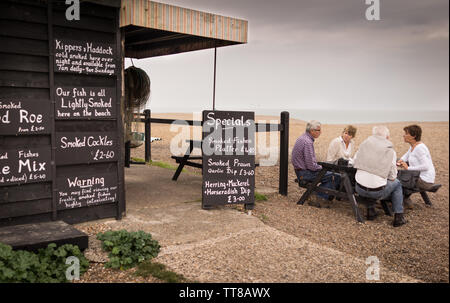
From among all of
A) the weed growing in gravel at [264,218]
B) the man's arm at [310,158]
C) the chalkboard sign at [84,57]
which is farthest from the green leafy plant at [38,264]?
the man's arm at [310,158]

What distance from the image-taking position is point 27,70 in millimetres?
4730

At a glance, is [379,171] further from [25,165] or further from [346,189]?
[25,165]

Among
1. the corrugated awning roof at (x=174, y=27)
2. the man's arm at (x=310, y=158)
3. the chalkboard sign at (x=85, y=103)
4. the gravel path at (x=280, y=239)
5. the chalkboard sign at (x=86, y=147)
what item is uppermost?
the corrugated awning roof at (x=174, y=27)

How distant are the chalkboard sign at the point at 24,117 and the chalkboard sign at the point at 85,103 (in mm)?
161

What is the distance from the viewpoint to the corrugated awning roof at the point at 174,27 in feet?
18.2

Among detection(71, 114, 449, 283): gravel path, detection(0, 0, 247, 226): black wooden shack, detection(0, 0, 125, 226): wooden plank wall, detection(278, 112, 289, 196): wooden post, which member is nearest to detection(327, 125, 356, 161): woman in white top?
detection(278, 112, 289, 196): wooden post

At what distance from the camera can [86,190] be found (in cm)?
532

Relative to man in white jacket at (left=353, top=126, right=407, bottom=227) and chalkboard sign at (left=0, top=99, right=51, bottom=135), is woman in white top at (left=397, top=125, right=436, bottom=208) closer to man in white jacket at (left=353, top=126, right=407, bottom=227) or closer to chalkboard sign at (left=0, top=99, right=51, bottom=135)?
man in white jacket at (left=353, top=126, right=407, bottom=227)

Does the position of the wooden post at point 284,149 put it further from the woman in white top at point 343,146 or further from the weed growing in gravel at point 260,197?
the woman in white top at point 343,146

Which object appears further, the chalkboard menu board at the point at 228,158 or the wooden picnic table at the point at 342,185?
the wooden picnic table at the point at 342,185

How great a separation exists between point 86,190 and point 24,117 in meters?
1.13

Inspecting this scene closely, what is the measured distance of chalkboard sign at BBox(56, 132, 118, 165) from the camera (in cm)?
507

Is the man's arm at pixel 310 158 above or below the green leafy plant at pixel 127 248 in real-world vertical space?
above

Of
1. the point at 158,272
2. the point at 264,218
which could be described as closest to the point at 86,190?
the point at 158,272
